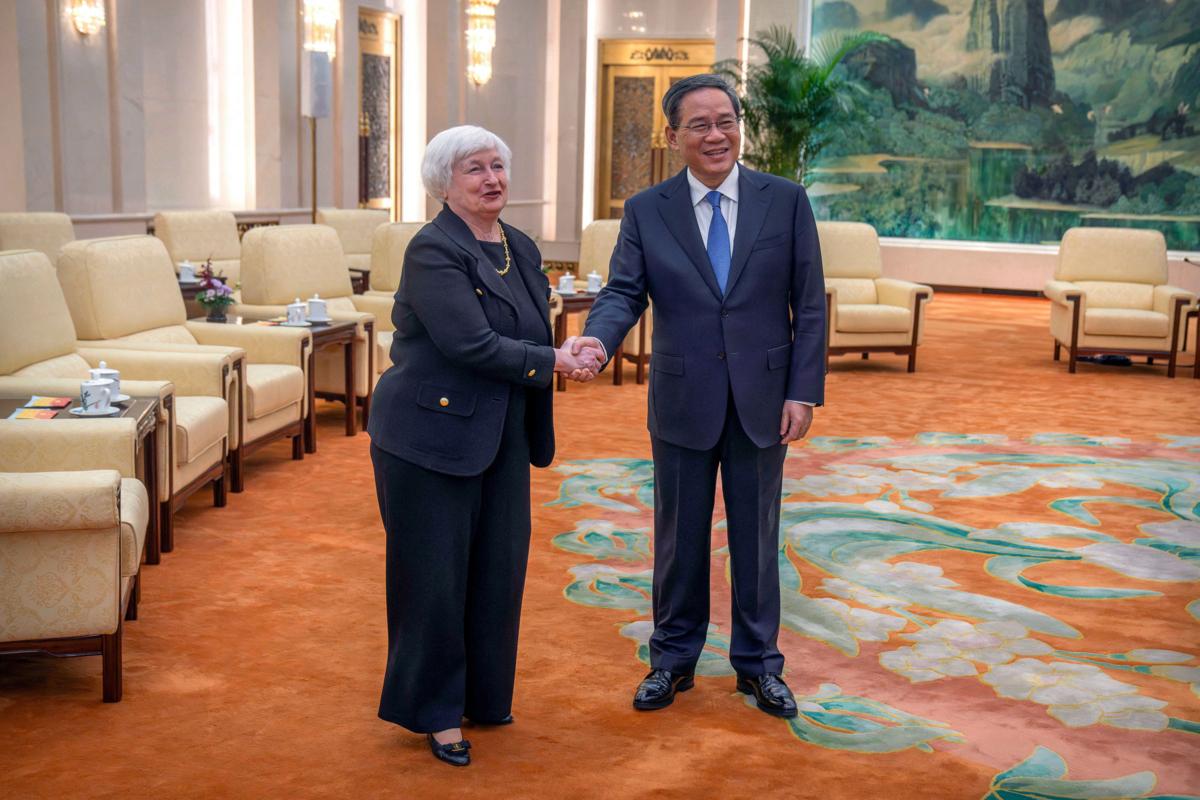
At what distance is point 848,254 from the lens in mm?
10273

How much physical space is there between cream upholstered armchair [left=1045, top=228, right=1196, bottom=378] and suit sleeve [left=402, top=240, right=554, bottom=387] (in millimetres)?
7790

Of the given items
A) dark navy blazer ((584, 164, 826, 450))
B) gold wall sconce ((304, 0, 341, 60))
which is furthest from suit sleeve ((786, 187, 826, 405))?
gold wall sconce ((304, 0, 341, 60))

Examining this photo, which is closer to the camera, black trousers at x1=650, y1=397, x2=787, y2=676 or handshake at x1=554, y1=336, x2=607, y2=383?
handshake at x1=554, y1=336, x2=607, y2=383

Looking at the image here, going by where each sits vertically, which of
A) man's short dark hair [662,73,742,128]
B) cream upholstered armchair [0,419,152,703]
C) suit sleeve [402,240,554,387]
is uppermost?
man's short dark hair [662,73,742,128]

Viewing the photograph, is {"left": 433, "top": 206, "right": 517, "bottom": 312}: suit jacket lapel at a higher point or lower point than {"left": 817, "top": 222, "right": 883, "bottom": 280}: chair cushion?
higher

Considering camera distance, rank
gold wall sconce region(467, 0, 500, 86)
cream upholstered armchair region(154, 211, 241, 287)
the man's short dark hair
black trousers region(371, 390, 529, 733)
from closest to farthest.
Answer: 1. black trousers region(371, 390, 529, 733)
2. the man's short dark hair
3. cream upholstered armchair region(154, 211, 241, 287)
4. gold wall sconce region(467, 0, 500, 86)

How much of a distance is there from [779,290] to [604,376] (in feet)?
19.5

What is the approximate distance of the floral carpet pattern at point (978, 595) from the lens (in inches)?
132

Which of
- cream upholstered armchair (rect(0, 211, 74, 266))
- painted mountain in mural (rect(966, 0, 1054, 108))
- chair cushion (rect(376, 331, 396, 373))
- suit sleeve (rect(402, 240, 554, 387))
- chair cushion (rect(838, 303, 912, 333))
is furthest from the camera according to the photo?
painted mountain in mural (rect(966, 0, 1054, 108))

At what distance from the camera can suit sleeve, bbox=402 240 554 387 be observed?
288cm

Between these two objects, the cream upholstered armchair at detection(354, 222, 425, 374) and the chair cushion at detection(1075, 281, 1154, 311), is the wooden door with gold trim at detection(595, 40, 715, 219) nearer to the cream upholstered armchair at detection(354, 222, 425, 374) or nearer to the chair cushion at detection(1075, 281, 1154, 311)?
the chair cushion at detection(1075, 281, 1154, 311)

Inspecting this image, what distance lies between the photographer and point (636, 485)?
6035mm

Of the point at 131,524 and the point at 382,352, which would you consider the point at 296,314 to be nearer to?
the point at 382,352

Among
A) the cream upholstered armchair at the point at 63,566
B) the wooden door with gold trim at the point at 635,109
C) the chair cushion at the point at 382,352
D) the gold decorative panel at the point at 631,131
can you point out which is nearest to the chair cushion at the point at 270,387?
the chair cushion at the point at 382,352
